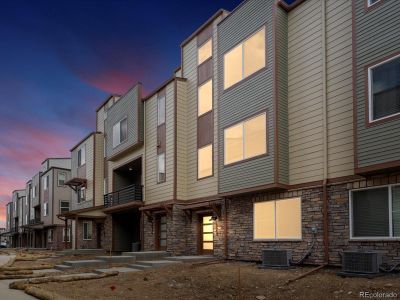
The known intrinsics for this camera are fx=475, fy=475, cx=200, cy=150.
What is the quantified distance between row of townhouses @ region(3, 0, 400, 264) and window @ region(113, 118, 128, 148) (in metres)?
0.13

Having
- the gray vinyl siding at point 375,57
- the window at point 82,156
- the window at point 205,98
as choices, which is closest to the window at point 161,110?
the window at point 205,98

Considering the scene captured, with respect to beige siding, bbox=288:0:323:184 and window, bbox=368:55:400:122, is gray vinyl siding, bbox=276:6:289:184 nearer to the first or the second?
beige siding, bbox=288:0:323:184

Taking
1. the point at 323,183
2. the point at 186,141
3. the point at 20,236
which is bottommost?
the point at 20,236

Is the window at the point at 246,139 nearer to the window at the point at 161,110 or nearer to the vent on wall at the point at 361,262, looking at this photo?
the vent on wall at the point at 361,262

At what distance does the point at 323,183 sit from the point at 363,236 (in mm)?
2185

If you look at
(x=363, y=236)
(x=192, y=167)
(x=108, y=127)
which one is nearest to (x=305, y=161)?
(x=363, y=236)

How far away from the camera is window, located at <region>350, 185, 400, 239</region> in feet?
42.9

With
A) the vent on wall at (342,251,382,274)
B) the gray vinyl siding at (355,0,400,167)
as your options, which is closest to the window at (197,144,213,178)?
the gray vinyl siding at (355,0,400,167)

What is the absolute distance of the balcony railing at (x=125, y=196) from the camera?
27.5 m

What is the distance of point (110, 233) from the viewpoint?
32344 mm

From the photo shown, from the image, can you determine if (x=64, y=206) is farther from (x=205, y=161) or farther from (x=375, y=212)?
(x=375, y=212)

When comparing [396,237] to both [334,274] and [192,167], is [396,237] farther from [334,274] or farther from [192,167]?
[192,167]

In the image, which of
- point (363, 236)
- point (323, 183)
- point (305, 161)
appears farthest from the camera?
point (305, 161)

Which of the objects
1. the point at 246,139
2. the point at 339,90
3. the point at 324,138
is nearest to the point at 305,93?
the point at 339,90
